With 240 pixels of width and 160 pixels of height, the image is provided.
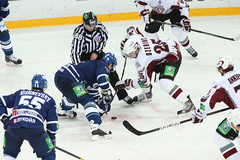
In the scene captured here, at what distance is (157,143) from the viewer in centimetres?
487

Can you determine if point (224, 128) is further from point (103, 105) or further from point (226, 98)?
point (103, 105)

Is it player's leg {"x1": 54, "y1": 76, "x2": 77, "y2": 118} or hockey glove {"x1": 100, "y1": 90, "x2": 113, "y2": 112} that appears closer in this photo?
player's leg {"x1": 54, "y1": 76, "x2": 77, "y2": 118}

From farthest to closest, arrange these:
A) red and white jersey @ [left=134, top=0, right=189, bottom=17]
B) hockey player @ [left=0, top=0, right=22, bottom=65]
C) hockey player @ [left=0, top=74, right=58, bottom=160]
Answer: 1. hockey player @ [left=0, top=0, right=22, bottom=65]
2. red and white jersey @ [left=134, top=0, right=189, bottom=17]
3. hockey player @ [left=0, top=74, right=58, bottom=160]

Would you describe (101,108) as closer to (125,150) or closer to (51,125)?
(125,150)

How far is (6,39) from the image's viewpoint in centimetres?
767

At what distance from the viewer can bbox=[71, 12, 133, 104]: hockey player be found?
5914 millimetres

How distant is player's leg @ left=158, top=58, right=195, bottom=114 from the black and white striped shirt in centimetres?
90

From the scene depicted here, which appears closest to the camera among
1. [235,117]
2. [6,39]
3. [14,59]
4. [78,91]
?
[235,117]

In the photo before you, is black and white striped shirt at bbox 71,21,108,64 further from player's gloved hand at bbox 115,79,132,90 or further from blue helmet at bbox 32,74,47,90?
blue helmet at bbox 32,74,47,90

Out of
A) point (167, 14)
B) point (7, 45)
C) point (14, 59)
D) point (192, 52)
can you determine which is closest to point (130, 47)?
point (167, 14)

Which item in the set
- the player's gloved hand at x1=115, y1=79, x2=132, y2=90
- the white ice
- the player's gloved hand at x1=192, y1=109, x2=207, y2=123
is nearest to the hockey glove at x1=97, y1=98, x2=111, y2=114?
the white ice

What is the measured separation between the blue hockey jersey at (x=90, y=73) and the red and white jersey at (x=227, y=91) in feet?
4.48

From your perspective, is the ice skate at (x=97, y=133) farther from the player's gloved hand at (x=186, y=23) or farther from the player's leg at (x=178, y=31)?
the player's leg at (x=178, y=31)

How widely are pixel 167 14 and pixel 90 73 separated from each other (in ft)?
8.72
